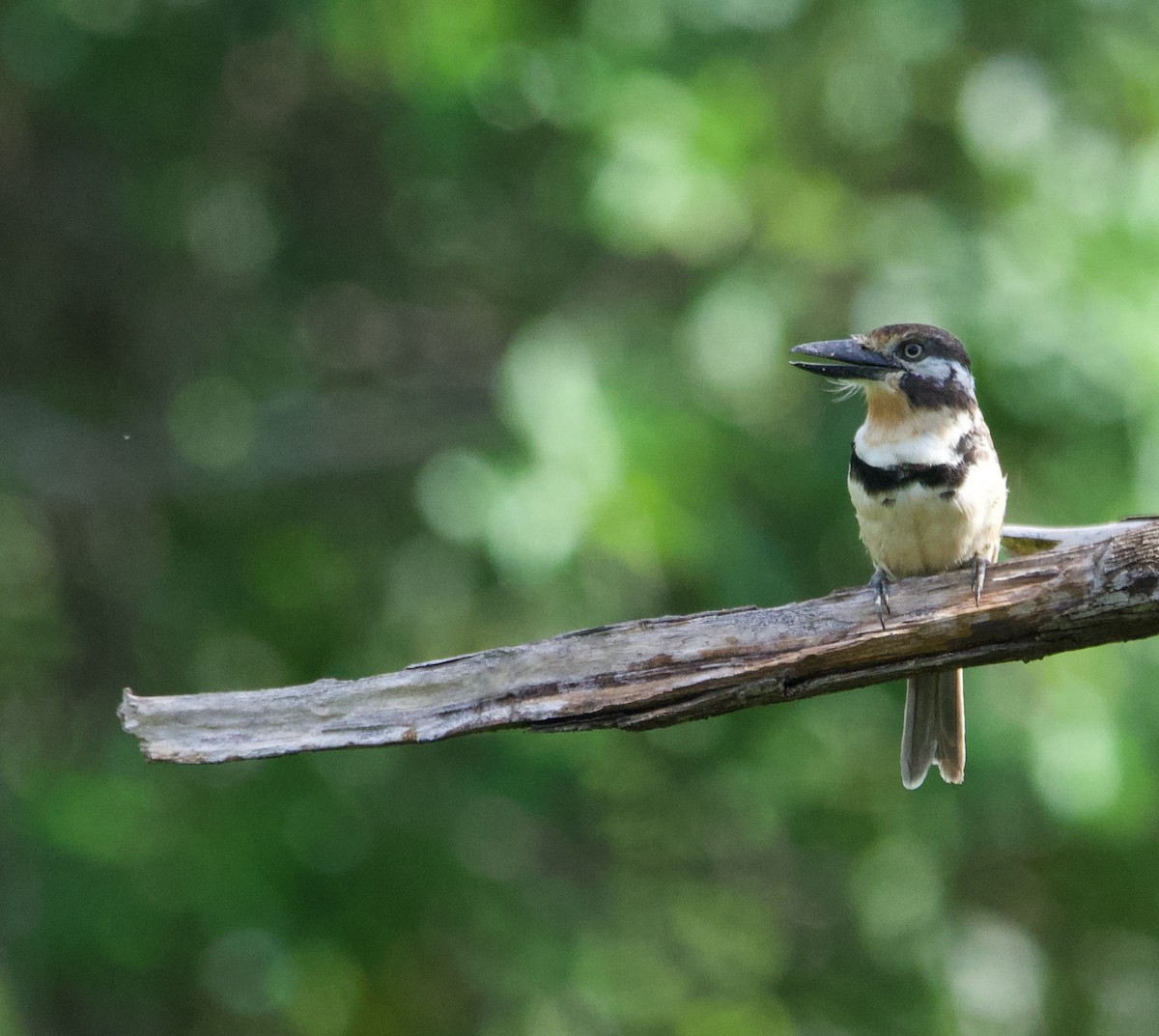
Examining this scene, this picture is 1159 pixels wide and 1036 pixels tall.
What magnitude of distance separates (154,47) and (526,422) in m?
3.65

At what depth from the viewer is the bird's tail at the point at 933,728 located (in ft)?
14.9

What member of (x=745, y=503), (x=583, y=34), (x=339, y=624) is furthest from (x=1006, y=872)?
(x=583, y=34)

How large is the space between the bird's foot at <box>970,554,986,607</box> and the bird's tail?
1081 millimetres

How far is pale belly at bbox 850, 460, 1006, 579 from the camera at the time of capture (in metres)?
4.01

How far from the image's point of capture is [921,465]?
4094 mm

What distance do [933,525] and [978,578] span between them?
1.97 ft

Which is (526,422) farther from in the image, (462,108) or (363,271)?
(363,271)

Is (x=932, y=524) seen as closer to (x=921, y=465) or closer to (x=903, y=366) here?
(x=921, y=465)

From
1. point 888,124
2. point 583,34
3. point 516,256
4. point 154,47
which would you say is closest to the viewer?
point 583,34

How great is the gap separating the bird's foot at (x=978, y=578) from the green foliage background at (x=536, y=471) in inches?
87.1

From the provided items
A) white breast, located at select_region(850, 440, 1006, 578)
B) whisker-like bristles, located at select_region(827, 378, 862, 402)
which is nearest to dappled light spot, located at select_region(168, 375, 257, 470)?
whisker-like bristles, located at select_region(827, 378, 862, 402)

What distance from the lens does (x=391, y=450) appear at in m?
8.38

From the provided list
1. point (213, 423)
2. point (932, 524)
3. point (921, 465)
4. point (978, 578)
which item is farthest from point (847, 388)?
point (213, 423)

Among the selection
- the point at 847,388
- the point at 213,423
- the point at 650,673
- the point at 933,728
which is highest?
the point at 847,388
